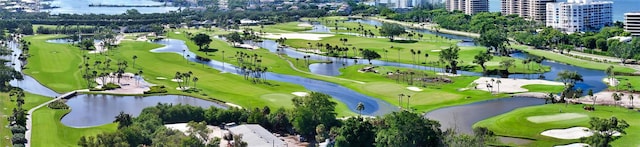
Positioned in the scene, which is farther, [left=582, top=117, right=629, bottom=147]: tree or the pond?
the pond

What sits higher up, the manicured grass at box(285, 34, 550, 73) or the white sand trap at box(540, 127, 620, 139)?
the manicured grass at box(285, 34, 550, 73)

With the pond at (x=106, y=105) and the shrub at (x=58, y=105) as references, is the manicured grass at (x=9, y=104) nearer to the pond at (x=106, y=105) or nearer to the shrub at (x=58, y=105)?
the shrub at (x=58, y=105)

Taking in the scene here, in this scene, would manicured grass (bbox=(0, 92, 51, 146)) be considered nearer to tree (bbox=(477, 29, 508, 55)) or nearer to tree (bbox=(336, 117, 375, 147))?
tree (bbox=(336, 117, 375, 147))

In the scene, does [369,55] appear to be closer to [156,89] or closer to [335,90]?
[335,90]

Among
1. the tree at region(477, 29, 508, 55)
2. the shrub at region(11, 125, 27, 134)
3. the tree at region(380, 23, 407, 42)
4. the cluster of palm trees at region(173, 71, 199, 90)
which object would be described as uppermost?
the tree at region(380, 23, 407, 42)

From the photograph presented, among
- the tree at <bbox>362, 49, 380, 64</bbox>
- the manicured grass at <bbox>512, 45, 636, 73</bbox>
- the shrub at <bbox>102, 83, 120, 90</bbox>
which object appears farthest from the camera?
the tree at <bbox>362, 49, 380, 64</bbox>

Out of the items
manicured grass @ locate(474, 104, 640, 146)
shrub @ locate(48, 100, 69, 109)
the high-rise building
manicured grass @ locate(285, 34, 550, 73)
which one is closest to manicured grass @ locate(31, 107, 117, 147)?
shrub @ locate(48, 100, 69, 109)

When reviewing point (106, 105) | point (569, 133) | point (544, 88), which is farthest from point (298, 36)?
point (569, 133)
